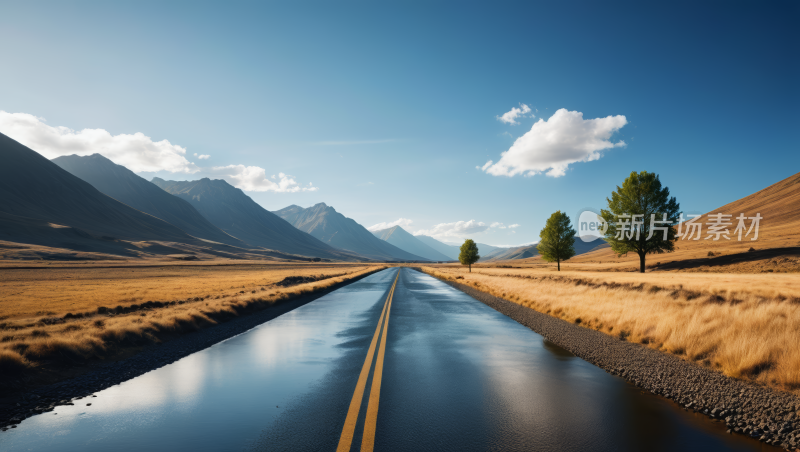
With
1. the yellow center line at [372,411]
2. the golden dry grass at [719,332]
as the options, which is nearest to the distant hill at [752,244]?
the golden dry grass at [719,332]

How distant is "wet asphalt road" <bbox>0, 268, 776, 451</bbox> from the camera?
4.29 metres

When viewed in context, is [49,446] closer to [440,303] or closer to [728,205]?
[440,303]

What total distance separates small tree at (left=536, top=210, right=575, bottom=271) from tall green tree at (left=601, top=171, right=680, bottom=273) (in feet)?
49.4

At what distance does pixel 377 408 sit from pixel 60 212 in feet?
737

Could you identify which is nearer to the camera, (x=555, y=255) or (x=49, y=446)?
(x=49, y=446)

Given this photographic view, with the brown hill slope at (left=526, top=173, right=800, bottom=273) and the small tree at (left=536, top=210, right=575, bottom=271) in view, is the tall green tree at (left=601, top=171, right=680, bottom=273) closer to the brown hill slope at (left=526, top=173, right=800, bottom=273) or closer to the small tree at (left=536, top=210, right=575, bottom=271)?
the brown hill slope at (left=526, top=173, right=800, bottom=273)

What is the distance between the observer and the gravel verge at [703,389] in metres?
4.56

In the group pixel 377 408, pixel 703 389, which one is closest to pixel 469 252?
pixel 703 389

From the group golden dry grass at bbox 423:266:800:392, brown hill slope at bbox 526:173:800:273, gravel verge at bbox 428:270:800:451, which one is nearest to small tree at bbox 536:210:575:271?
brown hill slope at bbox 526:173:800:273

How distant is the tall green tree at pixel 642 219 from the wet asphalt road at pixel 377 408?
39.5 meters

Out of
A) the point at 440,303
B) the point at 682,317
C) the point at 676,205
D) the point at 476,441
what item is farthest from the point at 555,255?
A: the point at 476,441

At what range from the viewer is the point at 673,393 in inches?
232

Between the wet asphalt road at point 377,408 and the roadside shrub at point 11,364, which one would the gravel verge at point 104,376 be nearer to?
the wet asphalt road at point 377,408

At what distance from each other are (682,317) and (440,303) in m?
11.8
